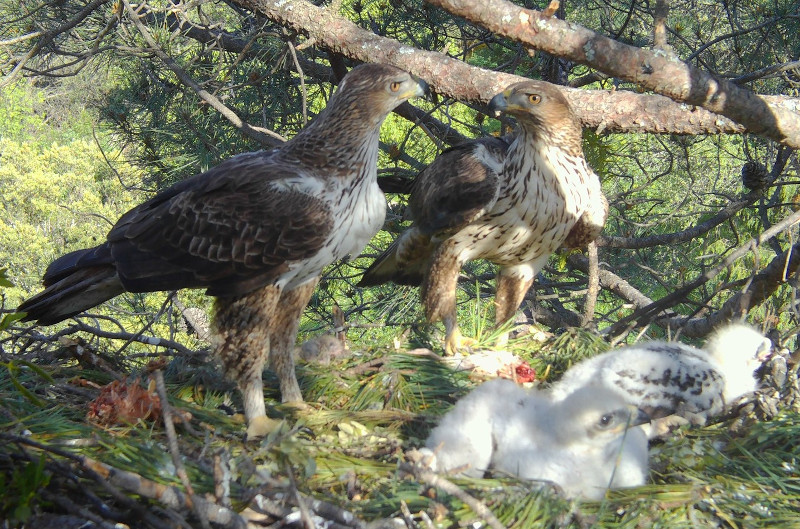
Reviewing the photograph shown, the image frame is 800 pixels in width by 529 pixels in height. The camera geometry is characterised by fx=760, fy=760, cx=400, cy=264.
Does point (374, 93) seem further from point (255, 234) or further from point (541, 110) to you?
point (541, 110)

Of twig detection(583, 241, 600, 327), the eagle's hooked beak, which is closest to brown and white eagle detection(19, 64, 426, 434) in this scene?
the eagle's hooked beak

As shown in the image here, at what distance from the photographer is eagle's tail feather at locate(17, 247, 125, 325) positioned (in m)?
3.12

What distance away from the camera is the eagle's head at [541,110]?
12.4 feet

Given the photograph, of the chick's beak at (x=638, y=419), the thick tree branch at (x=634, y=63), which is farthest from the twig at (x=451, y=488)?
the thick tree branch at (x=634, y=63)

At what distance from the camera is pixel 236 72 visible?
5.26 meters

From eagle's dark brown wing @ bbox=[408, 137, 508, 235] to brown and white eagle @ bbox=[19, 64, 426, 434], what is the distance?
0.78 meters

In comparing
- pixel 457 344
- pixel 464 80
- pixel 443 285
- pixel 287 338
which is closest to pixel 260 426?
pixel 287 338

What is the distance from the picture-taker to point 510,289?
4.41 meters

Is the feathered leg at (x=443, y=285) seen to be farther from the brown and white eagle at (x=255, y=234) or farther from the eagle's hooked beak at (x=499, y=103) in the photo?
the brown and white eagle at (x=255, y=234)

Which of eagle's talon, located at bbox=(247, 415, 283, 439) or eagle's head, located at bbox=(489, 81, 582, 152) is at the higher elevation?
eagle's head, located at bbox=(489, 81, 582, 152)

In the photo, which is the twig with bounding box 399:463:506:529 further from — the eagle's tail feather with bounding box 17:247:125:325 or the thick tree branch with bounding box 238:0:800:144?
the thick tree branch with bounding box 238:0:800:144

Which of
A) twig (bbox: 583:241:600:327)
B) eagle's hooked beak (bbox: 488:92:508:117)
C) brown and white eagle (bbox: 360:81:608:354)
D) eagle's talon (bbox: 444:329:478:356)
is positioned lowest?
eagle's talon (bbox: 444:329:478:356)

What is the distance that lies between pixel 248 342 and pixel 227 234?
439 mm

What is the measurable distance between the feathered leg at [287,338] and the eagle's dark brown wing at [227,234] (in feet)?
1.15
